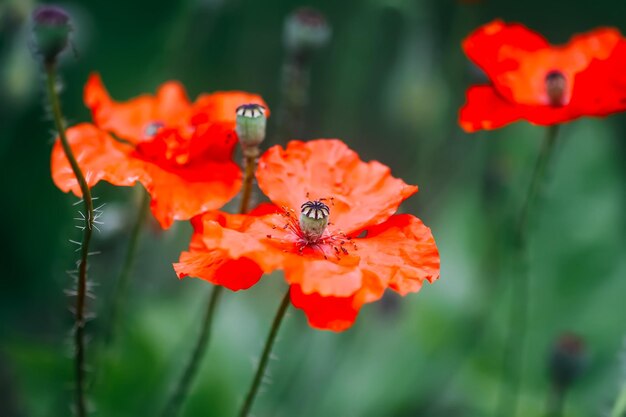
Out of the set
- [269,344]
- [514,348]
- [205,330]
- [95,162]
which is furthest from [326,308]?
[514,348]

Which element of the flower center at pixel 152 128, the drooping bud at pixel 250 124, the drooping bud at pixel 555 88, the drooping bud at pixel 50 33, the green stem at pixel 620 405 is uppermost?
the drooping bud at pixel 555 88

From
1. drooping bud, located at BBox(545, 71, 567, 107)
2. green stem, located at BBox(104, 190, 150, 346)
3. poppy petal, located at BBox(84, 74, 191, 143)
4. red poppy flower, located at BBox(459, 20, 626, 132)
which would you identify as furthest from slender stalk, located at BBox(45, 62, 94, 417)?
drooping bud, located at BBox(545, 71, 567, 107)

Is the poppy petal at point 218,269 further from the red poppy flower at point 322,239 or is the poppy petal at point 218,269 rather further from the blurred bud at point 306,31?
the blurred bud at point 306,31

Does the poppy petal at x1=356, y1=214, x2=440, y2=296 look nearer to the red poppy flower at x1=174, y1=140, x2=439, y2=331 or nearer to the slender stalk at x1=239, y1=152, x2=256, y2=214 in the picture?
the red poppy flower at x1=174, y1=140, x2=439, y2=331

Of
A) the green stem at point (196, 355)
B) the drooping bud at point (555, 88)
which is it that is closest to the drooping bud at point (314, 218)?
the green stem at point (196, 355)

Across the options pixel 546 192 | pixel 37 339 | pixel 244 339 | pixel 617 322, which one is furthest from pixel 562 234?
pixel 37 339

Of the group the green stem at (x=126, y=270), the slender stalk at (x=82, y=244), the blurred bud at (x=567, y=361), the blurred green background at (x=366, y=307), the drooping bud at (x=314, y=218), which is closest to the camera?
the slender stalk at (x=82, y=244)

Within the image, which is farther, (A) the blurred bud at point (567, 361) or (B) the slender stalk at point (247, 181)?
(A) the blurred bud at point (567, 361)
